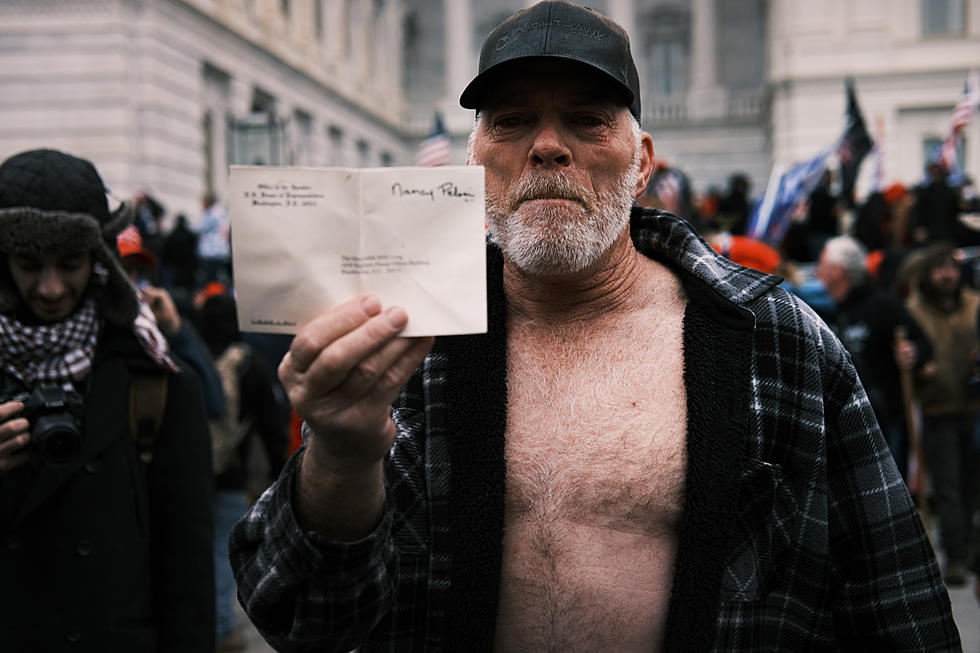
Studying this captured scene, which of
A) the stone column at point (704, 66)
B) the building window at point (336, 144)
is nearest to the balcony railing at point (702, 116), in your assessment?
the stone column at point (704, 66)

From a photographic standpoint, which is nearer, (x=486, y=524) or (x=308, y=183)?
(x=308, y=183)

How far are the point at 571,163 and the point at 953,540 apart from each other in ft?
18.3

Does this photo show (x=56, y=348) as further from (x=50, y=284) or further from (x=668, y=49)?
(x=668, y=49)

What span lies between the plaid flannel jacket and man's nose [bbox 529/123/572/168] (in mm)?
404

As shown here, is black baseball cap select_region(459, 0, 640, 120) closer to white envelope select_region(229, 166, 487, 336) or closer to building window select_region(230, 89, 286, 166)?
white envelope select_region(229, 166, 487, 336)

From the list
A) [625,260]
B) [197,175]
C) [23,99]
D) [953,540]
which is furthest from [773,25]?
[625,260]

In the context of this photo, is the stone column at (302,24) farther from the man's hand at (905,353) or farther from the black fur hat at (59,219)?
the black fur hat at (59,219)

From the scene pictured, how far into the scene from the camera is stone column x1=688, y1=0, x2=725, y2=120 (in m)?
38.6

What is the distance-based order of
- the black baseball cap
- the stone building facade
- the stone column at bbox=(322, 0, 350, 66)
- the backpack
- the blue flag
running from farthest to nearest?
the stone column at bbox=(322, 0, 350, 66) < the stone building facade < the blue flag < the backpack < the black baseball cap

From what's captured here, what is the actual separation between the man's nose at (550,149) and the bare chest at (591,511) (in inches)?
18.3

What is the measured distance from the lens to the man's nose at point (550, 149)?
84.5 inches

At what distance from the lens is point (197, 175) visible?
2050 cm

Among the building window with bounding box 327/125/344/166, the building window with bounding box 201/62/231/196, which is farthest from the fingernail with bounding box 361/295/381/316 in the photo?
the building window with bounding box 327/125/344/166

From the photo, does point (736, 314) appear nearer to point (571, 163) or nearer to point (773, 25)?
point (571, 163)
